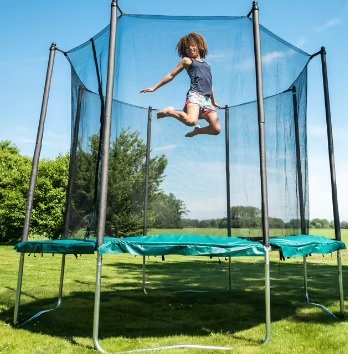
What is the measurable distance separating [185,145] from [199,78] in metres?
1.26

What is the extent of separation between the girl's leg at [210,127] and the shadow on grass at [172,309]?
92.1 inches

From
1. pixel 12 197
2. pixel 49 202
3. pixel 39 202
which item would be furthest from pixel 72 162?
pixel 12 197

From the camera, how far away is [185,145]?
6.20 m

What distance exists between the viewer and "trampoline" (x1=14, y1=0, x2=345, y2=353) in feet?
16.4

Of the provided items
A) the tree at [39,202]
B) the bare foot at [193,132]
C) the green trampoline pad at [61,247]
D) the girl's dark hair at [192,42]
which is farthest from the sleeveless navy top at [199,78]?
the tree at [39,202]

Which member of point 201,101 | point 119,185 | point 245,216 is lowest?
point 245,216

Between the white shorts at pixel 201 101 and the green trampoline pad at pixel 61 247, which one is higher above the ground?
the white shorts at pixel 201 101

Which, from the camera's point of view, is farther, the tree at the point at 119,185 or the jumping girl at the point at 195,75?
the tree at the point at 119,185

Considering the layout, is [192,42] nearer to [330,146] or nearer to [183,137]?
[183,137]

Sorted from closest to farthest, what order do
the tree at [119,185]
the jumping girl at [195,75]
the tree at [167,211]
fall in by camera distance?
the jumping girl at [195,75]
the tree at [119,185]
the tree at [167,211]

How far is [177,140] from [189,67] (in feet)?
4.38

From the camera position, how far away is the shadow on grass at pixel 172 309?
13.5 ft

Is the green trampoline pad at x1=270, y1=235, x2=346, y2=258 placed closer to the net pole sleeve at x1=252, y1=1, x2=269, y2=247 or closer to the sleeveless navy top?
the net pole sleeve at x1=252, y1=1, x2=269, y2=247

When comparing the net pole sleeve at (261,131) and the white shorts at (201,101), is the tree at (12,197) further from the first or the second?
the net pole sleeve at (261,131)
